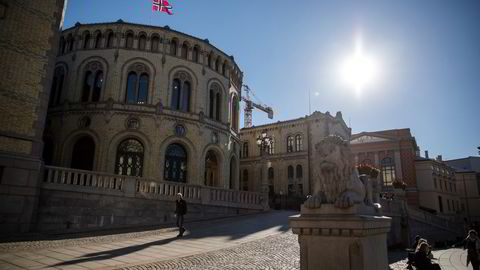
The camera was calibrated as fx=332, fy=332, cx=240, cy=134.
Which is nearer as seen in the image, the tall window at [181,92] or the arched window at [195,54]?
the tall window at [181,92]

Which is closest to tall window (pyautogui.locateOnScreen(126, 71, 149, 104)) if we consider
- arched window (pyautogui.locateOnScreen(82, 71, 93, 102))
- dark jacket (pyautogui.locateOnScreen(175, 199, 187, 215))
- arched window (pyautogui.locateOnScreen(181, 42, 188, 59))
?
arched window (pyautogui.locateOnScreen(82, 71, 93, 102))

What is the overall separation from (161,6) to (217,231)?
1993 centimetres

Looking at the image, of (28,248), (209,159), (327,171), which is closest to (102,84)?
(209,159)

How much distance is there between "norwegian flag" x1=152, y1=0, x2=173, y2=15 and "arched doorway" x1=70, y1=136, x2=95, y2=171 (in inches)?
452

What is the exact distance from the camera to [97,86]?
25469 mm

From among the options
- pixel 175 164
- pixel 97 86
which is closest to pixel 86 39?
pixel 97 86

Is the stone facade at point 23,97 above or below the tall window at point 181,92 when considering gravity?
below

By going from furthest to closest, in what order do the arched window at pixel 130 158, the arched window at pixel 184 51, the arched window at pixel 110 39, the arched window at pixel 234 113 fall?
1. the arched window at pixel 234 113
2. the arched window at pixel 184 51
3. the arched window at pixel 110 39
4. the arched window at pixel 130 158

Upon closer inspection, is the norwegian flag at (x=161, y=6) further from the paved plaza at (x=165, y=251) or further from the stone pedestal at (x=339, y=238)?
the stone pedestal at (x=339, y=238)

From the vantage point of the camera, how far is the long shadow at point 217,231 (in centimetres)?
916

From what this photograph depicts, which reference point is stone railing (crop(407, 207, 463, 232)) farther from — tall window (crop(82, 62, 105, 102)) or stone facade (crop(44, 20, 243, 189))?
tall window (crop(82, 62, 105, 102))

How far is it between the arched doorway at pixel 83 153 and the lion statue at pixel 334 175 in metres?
22.0

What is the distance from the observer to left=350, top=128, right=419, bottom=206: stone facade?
44.1m

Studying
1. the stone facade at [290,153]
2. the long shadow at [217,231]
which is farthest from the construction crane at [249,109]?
the long shadow at [217,231]
